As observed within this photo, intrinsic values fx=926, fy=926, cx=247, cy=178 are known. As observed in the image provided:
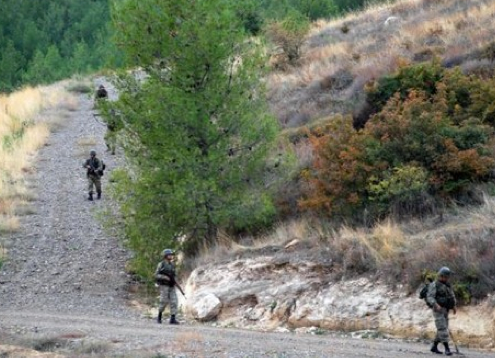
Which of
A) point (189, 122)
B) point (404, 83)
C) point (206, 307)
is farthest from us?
point (404, 83)

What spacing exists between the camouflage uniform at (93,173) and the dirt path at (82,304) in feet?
1.64

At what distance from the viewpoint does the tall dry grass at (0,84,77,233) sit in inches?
1153

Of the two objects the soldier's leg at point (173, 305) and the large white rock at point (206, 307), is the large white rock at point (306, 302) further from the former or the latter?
the soldier's leg at point (173, 305)

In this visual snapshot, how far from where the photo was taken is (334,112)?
27422 mm

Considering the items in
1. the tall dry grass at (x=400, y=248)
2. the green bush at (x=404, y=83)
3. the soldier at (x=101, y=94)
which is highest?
the soldier at (x=101, y=94)

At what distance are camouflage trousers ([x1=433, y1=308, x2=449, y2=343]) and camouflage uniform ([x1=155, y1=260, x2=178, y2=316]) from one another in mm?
5418

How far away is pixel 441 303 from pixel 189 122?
27.3 feet

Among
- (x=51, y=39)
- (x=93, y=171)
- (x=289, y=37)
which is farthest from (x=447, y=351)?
(x=51, y=39)

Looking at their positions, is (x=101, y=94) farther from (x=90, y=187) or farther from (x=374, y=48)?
(x=374, y=48)

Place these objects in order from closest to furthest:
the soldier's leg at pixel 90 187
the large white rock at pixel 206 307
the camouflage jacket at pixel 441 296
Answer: the camouflage jacket at pixel 441 296
the large white rock at pixel 206 307
the soldier's leg at pixel 90 187

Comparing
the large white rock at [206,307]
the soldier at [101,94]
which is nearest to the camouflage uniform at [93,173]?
the soldier at [101,94]

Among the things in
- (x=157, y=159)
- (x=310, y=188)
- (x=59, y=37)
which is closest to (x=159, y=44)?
(x=157, y=159)

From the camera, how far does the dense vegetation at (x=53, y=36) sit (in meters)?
80.2

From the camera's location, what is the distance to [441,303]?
14188mm
